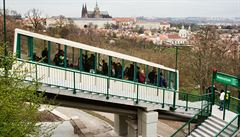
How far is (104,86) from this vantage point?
56.6ft

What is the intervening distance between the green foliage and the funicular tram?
2.11 meters

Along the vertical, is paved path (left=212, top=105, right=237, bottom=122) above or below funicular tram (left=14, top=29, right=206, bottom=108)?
below

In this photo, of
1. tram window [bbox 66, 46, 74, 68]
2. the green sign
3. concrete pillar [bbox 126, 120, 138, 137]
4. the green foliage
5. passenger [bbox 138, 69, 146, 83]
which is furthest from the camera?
concrete pillar [bbox 126, 120, 138, 137]

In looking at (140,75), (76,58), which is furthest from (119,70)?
(76,58)

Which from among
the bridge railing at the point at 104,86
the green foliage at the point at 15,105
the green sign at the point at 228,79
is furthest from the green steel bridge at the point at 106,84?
the green foliage at the point at 15,105

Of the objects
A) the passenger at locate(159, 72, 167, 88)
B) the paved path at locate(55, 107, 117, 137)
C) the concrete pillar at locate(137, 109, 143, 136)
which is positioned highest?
the passenger at locate(159, 72, 167, 88)

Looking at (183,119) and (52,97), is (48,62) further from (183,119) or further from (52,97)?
(183,119)

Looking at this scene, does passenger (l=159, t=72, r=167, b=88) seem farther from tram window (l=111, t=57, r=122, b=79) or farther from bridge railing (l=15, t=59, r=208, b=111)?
tram window (l=111, t=57, r=122, b=79)

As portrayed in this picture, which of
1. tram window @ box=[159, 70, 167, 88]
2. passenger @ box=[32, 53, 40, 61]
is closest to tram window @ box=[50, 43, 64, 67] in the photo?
passenger @ box=[32, 53, 40, 61]

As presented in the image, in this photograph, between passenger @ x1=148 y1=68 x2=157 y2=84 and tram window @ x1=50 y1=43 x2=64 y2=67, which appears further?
passenger @ x1=148 y1=68 x2=157 y2=84

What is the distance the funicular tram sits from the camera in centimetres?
1580

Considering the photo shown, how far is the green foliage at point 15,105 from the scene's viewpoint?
10617 millimetres

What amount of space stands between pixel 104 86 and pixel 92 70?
1078mm

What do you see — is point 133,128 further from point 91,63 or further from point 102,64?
point 91,63
